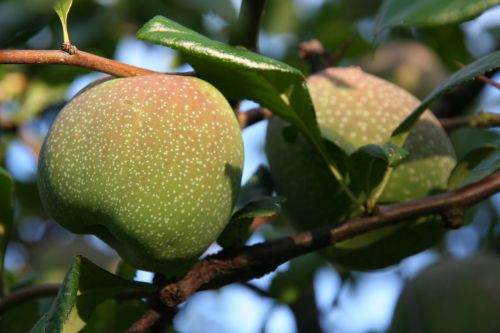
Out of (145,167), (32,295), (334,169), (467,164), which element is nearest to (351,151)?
(334,169)

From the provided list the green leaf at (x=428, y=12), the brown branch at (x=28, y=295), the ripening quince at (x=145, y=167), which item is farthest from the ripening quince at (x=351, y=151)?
the brown branch at (x=28, y=295)

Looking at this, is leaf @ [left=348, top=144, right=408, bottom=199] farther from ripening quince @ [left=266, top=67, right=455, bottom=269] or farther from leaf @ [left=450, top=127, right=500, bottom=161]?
leaf @ [left=450, top=127, right=500, bottom=161]

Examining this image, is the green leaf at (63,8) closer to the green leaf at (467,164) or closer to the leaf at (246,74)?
the leaf at (246,74)

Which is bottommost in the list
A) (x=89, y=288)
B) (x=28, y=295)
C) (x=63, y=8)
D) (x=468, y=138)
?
(x=468, y=138)

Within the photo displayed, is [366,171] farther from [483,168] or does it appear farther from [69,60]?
[69,60]

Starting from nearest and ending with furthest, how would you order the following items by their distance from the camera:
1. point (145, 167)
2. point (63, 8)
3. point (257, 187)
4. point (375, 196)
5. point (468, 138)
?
1. point (145, 167)
2. point (63, 8)
3. point (375, 196)
4. point (257, 187)
5. point (468, 138)

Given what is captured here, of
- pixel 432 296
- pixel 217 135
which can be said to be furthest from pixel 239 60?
pixel 432 296
